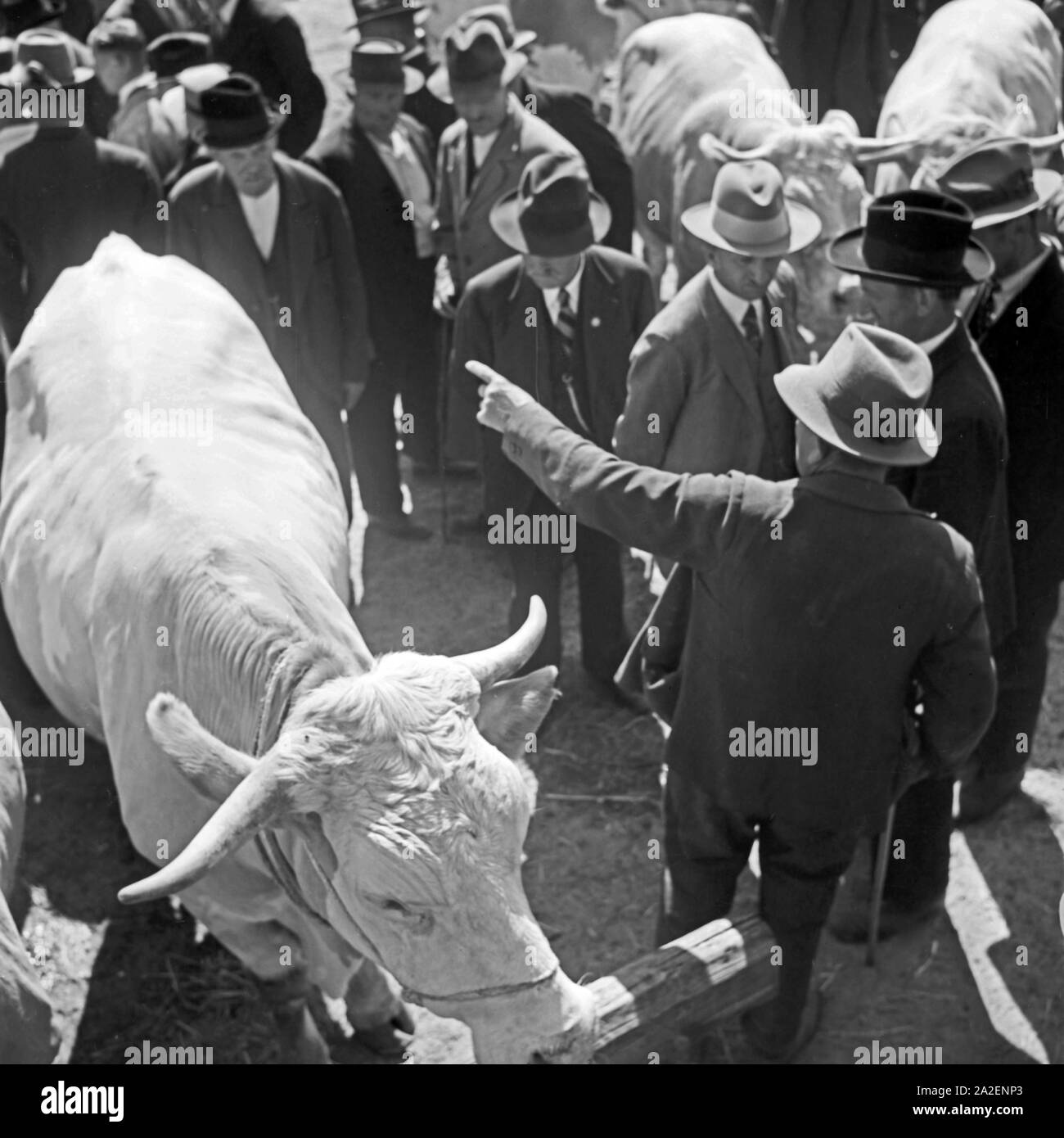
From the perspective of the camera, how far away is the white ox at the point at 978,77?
8695mm

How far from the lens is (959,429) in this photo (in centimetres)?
→ 444

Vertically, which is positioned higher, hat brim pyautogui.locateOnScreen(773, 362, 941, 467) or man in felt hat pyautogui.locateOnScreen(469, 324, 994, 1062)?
hat brim pyautogui.locateOnScreen(773, 362, 941, 467)

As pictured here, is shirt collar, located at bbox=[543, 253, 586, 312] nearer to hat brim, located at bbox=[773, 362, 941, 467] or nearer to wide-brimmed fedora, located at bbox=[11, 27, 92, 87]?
hat brim, located at bbox=[773, 362, 941, 467]

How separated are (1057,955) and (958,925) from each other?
0.33m

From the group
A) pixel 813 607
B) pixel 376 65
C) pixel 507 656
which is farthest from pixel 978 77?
pixel 507 656

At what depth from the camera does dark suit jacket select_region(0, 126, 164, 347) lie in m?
6.67

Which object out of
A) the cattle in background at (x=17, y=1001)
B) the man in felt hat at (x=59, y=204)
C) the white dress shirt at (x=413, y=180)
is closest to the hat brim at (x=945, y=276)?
the white dress shirt at (x=413, y=180)

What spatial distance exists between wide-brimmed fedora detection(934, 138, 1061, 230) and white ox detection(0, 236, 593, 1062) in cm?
256

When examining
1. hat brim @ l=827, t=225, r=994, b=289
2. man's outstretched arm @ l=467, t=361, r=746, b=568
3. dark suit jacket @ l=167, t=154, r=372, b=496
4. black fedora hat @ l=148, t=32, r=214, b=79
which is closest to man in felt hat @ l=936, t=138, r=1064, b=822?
hat brim @ l=827, t=225, r=994, b=289

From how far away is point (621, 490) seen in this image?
3.95 m

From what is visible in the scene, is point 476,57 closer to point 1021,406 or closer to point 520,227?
point 520,227

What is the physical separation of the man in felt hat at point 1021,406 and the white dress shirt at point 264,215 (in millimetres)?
2773

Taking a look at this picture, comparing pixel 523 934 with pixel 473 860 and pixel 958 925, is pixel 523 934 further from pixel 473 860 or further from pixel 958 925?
pixel 958 925

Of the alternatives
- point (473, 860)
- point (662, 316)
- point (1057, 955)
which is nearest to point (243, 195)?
point (662, 316)
